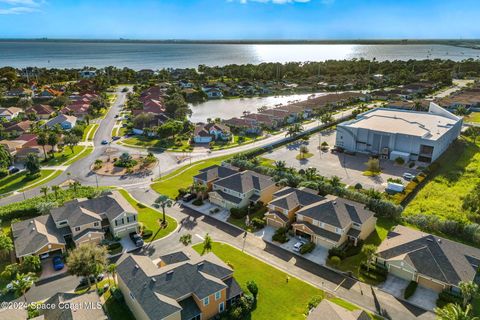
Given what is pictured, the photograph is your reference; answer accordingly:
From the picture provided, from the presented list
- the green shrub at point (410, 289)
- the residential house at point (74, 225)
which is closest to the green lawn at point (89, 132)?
the residential house at point (74, 225)

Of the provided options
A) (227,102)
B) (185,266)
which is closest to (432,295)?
(185,266)

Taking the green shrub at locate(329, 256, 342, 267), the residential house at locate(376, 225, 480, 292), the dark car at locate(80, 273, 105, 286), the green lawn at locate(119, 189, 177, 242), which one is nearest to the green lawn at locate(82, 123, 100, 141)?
the green lawn at locate(119, 189, 177, 242)

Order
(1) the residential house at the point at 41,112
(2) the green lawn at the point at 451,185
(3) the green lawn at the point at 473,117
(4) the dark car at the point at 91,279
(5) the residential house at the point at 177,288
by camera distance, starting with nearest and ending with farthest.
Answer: (5) the residential house at the point at 177,288, (4) the dark car at the point at 91,279, (2) the green lawn at the point at 451,185, (3) the green lawn at the point at 473,117, (1) the residential house at the point at 41,112

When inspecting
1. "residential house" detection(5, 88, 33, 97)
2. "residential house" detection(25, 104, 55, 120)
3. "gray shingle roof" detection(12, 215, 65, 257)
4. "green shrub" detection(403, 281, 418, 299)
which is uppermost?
"residential house" detection(5, 88, 33, 97)

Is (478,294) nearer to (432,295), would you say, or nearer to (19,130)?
(432,295)

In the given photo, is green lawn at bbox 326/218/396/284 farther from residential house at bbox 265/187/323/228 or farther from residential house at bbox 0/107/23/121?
residential house at bbox 0/107/23/121

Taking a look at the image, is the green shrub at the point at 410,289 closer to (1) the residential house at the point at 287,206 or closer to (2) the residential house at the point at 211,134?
(1) the residential house at the point at 287,206

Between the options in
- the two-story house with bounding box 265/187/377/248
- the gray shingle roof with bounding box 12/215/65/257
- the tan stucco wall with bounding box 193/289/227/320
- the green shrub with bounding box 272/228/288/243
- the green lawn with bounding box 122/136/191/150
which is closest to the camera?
the tan stucco wall with bounding box 193/289/227/320
